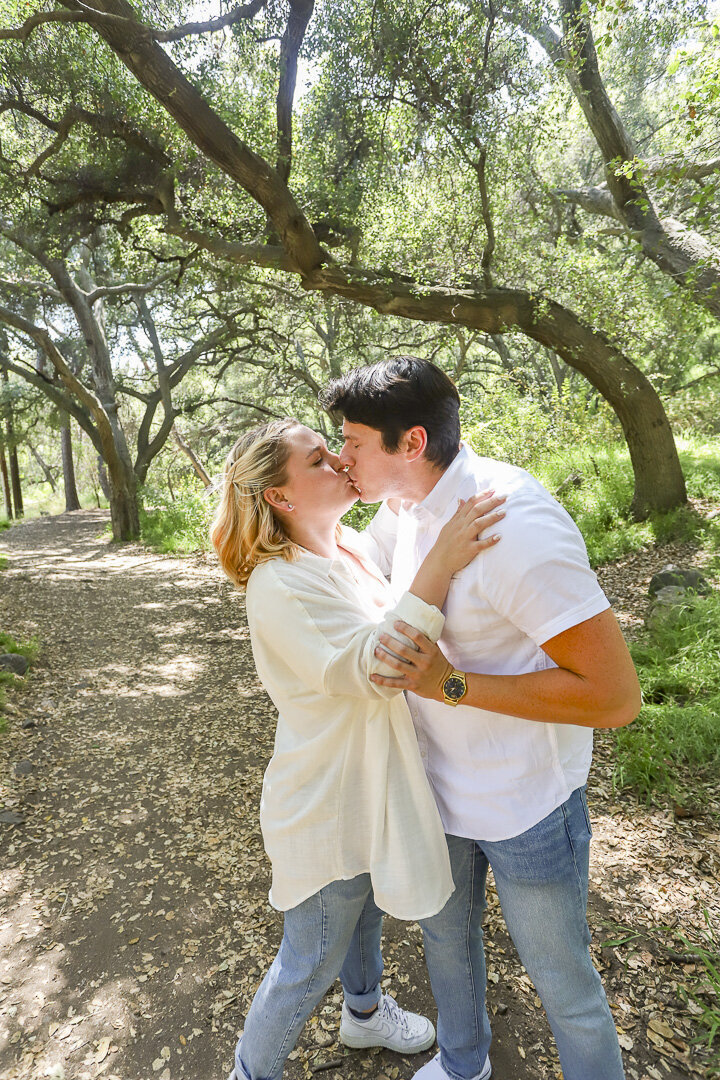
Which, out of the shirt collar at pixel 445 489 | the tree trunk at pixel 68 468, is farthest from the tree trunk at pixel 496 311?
the tree trunk at pixel 68 468

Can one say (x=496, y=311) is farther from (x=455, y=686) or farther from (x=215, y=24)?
(x=455, y=686)

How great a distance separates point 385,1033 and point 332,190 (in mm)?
8824

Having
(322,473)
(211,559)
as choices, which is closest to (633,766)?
(322,473)

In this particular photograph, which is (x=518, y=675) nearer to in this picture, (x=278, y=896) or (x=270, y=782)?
(x=270, y=782)

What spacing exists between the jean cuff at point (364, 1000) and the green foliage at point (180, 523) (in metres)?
10.3

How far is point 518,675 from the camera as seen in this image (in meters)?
1.44

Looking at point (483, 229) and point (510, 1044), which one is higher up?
point (483, 229)

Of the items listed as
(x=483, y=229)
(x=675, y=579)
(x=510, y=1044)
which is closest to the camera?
(x=510, y=1044)

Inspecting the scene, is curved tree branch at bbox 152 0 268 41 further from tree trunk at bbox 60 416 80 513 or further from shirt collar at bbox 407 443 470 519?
tree trunk at bbox 60 416 80 513

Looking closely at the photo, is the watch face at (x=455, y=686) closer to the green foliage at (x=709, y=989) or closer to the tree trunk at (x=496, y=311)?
the green foliage at (x=709, y=989)

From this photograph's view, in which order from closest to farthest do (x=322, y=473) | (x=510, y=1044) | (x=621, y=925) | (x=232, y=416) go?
(x=322, y=473)
(x=510, y=1044)
(x=621, y=925)
(x=232, y=416)

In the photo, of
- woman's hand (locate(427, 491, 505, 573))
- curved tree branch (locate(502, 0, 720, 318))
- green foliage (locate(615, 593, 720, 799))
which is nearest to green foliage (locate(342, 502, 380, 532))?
curved tree branch (locate(502, 0, 720, 318))

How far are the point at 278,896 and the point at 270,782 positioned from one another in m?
0.30

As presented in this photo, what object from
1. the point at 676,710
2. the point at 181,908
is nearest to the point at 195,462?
the point at 181,908
